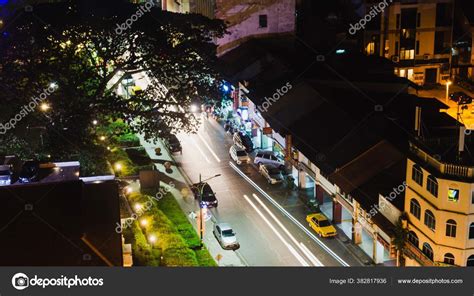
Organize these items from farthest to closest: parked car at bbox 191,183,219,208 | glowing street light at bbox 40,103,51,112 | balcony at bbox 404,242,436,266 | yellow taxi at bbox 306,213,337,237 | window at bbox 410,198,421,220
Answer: parked car at bbox 191,183,219,208 < yellow taxi at bbox 306,213,337,237 < glowing street light at bbox 40,103,51,112 < window at bbox 410,198,421,220 < balcony at bbox 404,242,436,266

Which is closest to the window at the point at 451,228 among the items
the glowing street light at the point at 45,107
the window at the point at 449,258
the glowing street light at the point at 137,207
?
the window at the point at 449,258

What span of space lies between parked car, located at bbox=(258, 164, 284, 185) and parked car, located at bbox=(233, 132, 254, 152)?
347cm

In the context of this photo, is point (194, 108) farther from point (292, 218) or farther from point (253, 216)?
point (292, 218)

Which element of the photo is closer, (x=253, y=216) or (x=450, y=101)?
(x=253, y=216)

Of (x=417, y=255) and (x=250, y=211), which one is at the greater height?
(x=417, y=255)

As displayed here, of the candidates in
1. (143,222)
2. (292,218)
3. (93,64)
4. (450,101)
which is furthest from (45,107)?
(450,101)

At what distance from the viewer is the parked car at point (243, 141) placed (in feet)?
134

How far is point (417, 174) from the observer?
83.4 feet

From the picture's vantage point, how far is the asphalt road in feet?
94.7

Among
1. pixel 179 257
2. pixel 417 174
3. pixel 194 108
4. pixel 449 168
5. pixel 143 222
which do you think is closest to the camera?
pixel 449 168

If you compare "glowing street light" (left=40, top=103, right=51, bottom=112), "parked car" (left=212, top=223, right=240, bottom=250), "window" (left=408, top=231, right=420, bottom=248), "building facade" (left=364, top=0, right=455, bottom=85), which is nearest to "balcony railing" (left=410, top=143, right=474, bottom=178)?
"window" (left=408, top=231, right=420, bottom=248)

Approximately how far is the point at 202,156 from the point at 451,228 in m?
19.6

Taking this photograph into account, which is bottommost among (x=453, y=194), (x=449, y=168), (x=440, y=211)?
(x=440, y=211)

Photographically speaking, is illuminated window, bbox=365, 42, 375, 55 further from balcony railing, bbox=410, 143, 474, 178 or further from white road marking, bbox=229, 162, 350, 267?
balcony railing, bbox=410, 143, 474, 178
